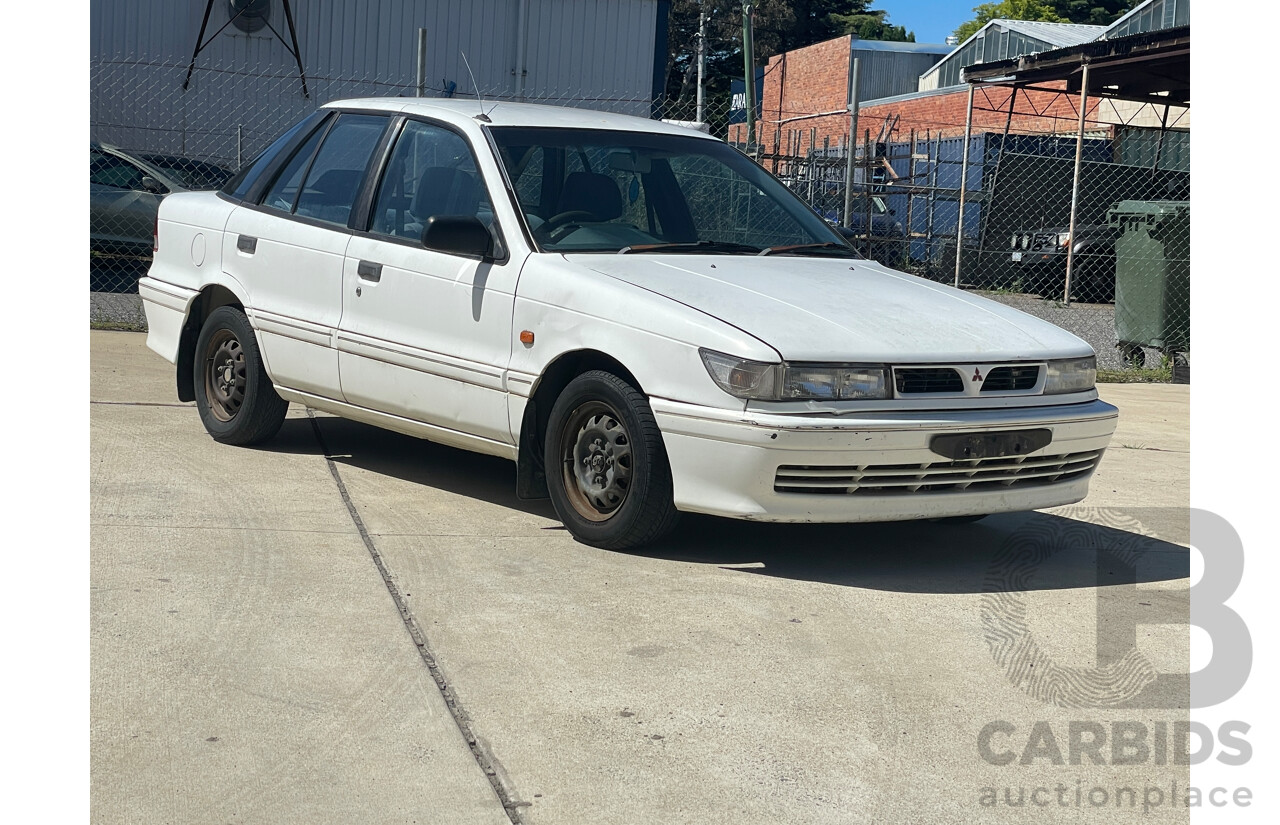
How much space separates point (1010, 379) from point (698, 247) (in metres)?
1.42

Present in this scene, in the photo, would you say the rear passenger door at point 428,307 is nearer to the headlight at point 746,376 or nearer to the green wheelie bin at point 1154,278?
the headlight at point 746,376

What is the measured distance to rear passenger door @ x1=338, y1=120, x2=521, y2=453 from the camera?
5648mm

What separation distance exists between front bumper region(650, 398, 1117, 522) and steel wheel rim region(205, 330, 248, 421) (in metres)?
2.71

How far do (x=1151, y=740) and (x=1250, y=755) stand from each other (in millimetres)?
260

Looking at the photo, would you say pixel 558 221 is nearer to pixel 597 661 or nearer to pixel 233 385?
pixel 233 385

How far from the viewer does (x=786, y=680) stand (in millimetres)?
3990

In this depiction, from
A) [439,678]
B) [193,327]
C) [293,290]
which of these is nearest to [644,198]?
[293,290]

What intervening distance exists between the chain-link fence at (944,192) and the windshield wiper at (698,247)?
4.68 m

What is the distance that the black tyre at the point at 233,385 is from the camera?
674cm

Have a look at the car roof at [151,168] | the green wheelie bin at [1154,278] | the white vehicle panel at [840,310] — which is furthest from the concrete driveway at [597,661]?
the car roof at [151,168]

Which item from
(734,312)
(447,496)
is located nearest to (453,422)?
(447,496)

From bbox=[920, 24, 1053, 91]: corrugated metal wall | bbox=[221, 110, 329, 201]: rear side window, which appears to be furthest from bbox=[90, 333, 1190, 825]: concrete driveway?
bbox=[920, 24, 1053, 91]: corrugated metal wall

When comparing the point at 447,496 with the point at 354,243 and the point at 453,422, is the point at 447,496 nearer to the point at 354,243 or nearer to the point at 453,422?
the point at 453,422

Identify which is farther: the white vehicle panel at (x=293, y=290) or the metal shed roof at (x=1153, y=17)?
the metal shed roof at (x=1153, y=17)
